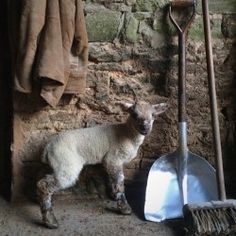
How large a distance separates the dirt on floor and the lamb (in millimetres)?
62

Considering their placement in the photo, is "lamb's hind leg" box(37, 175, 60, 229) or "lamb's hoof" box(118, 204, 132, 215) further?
"lamb's hoof" box(118, 204, 132, 215)

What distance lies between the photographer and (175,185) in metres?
2.38

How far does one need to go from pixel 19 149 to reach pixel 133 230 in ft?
2.63

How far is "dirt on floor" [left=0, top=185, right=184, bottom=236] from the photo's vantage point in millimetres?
2154

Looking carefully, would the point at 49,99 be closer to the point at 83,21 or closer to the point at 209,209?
the point at 83,21

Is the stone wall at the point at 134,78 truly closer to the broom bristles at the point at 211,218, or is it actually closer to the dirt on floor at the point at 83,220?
the dirt on floor at the point at 83,220

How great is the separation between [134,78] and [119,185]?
63 centimetres

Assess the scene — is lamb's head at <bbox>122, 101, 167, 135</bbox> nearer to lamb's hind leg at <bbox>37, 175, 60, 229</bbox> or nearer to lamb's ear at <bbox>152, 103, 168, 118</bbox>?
lamb's ear at <bbox>152, 103, 168, 118</bbox>

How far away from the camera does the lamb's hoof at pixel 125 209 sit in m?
2.33

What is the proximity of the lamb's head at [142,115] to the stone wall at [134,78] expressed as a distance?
0.25 metres

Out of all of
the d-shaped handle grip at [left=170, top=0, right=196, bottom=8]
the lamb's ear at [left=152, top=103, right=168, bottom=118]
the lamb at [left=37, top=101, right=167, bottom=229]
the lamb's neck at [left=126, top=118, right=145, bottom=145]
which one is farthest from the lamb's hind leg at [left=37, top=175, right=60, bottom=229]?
the d-shaped handle grip at [left=170, top=0, right=196, bottom=8]

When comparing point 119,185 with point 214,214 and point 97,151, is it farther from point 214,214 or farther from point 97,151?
point 214,214

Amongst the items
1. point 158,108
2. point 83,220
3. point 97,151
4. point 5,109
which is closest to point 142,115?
point 158,108

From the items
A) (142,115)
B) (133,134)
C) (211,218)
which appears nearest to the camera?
(211,218)
